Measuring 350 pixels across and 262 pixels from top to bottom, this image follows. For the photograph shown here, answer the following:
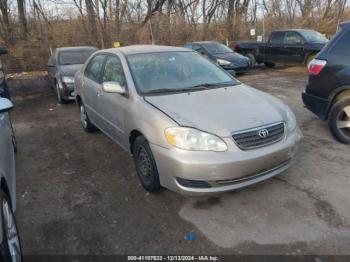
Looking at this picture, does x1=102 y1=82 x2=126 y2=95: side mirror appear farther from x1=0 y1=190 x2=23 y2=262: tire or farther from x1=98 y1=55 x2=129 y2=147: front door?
x1=0 y1=190 x2=23 y2=262: tire

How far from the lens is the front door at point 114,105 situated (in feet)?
12.8

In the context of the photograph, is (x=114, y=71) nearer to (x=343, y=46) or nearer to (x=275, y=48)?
(x=343, y=46)

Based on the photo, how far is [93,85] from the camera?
4.93 meters

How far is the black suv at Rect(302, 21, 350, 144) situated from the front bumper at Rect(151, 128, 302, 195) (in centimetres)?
195

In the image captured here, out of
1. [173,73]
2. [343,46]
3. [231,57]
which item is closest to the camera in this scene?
[173,73]

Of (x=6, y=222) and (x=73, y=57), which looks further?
(x=73, y=57)

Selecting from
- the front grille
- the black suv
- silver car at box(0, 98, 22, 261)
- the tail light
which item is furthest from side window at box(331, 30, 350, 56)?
silver car at box(0, 98, 22, 261)

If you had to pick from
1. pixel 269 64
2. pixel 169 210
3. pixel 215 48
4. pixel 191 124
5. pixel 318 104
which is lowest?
pixel 169 210

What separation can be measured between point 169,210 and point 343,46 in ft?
11.6

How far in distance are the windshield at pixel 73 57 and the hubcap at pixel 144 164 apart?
20.3ft

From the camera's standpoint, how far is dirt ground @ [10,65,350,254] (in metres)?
2.75

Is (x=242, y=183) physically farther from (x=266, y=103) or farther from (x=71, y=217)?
(x=71, y=217)

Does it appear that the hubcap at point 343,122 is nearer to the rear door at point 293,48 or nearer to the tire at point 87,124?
the tire at point 87,124

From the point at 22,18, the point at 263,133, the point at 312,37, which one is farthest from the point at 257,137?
the point at 22,18
